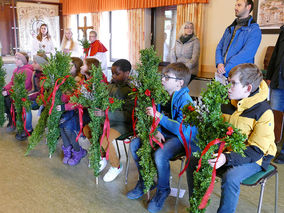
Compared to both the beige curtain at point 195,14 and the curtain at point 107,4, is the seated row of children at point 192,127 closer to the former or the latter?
the beige curtain at point 195,14

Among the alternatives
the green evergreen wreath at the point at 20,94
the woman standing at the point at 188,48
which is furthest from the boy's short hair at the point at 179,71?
the woman standing at the point at 188,48

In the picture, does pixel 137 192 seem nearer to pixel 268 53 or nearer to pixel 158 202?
pixel 158 202

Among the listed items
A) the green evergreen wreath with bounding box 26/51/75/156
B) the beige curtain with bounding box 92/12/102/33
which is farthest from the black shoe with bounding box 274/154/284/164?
the beige curtain with bounding box 92/12/102/33

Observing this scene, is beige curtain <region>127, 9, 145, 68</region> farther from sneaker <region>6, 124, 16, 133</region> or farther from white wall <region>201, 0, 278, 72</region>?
sneaker <region>6, 124, 16, 133</region>

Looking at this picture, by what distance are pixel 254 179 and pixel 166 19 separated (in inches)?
196

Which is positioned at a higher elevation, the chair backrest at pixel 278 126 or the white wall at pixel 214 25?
the white wall at pixel 214 25

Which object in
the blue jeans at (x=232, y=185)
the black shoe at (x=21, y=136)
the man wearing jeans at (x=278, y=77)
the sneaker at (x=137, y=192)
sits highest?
the man wearing jeans at (x=278, y=77)

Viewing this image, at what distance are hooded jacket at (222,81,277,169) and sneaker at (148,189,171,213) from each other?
601 millimetres

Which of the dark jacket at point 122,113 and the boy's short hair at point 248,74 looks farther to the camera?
the dark jacket at point 122,113

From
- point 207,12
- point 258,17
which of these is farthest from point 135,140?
point 207,12

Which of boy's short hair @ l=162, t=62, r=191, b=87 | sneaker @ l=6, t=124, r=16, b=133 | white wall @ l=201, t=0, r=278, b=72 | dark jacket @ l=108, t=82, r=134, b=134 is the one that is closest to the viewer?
boy's short hair @ l=162, t=62, r=191, b=87

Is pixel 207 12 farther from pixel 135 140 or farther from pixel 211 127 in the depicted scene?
pixel 211 127

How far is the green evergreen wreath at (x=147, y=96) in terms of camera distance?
1.83 m

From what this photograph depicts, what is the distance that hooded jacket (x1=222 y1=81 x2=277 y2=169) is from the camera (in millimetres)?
1610
